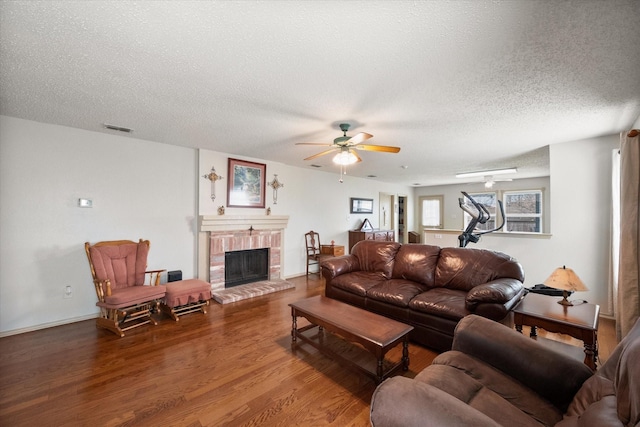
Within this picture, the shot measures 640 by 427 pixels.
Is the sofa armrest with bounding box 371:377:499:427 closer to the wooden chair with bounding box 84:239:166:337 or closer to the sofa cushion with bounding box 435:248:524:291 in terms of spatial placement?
the sofa cushion with bounding box 435:248:524:291

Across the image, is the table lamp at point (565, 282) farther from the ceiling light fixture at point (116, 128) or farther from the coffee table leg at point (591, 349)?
the ceiling light fixture at point (116, 128)

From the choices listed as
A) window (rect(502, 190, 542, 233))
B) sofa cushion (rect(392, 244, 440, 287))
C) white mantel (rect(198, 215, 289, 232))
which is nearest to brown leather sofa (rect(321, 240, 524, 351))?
sofa cushion (rect(392, 244, 440, 287))

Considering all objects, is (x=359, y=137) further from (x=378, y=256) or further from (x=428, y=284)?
(x=428, y=284)

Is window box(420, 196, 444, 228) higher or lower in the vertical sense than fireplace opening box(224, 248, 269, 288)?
higher

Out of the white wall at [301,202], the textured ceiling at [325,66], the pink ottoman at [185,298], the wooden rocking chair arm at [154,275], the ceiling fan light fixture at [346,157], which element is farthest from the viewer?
the white wall at [301,202]

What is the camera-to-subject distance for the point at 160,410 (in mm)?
1848

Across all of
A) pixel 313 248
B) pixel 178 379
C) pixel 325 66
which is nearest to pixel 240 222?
pixel 313 248

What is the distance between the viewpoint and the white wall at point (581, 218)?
3445 millimetres

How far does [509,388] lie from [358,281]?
2095mm

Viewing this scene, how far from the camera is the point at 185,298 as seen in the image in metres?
3.44

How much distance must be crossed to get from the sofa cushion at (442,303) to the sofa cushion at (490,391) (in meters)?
0.97

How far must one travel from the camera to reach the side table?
6.35 feet

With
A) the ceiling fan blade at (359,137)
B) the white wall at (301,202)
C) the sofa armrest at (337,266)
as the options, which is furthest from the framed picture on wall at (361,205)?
the ceiling fan blade at (359,137)

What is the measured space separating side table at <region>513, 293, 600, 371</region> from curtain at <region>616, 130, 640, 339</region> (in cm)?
49
